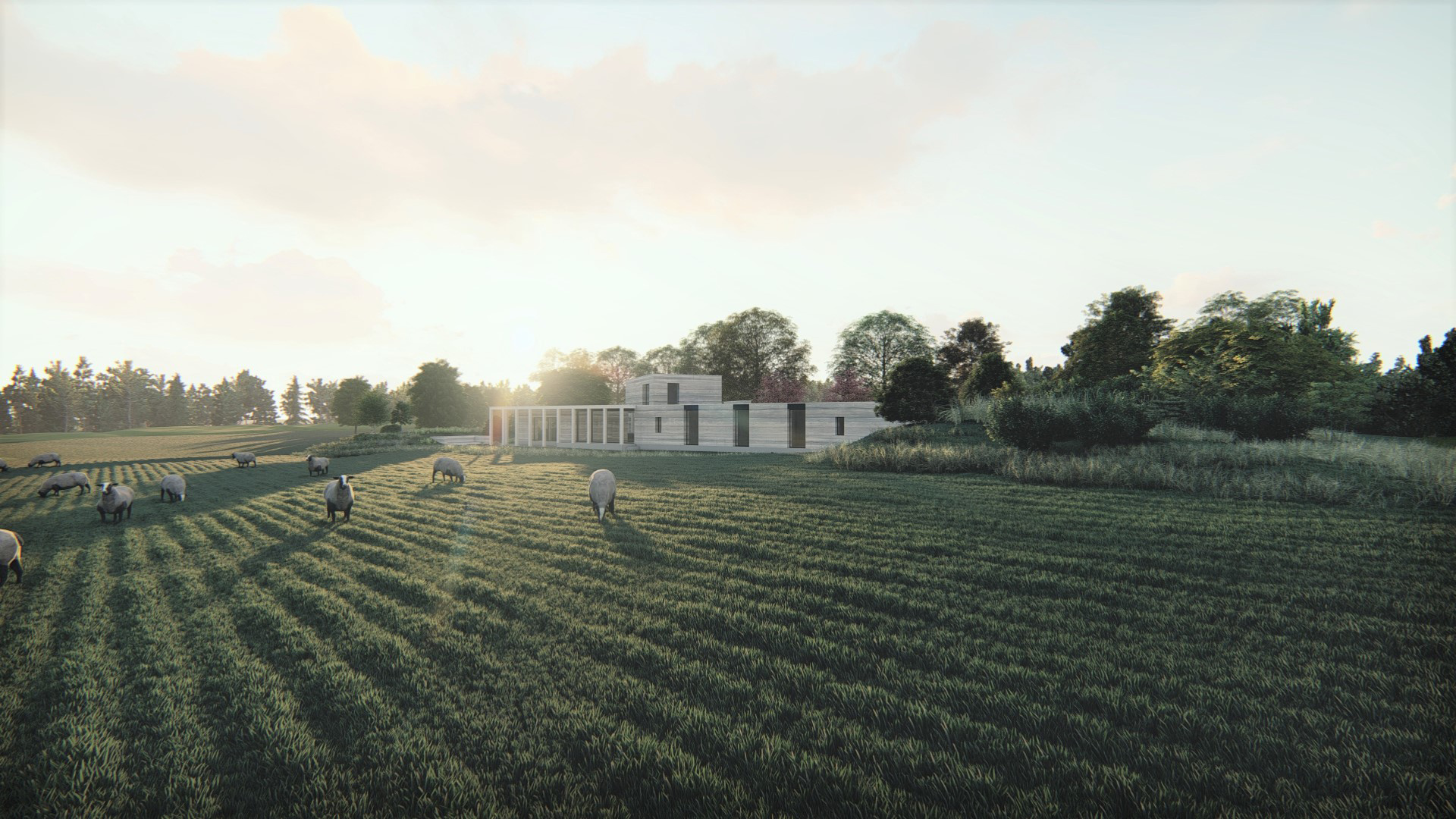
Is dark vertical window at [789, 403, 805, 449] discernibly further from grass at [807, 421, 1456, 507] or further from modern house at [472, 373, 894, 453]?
grass at [807, 421, 1456, 507]

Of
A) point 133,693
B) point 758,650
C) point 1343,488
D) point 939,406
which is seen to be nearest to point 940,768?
point 758,650

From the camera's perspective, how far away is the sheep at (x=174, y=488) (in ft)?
50.3

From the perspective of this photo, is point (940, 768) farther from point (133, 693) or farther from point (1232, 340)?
point (1232, 340)

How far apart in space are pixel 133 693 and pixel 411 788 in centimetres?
365

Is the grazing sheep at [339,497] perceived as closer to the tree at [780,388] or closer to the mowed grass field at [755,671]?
the mowed grass field at [755,671]

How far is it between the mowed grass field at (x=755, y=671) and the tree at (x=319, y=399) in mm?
147566

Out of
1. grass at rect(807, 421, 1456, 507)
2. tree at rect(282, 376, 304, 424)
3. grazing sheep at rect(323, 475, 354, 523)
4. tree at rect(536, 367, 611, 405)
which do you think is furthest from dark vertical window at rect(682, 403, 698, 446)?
tree at rect(282, 376, 304, 424)

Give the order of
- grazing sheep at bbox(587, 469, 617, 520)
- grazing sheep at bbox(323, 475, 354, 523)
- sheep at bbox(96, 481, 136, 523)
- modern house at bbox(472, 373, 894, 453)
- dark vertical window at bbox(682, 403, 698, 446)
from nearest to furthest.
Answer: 1. grazing sheep at bbox(587, 469, 617, 520)
2. grazing sheep at bbox(323, 475, 354, 523)
3. sheep at bbox(96, 481, 136, 523)
4. modern house at bbox(472, 373, 894, 453)
5. dark vertical window at bbox(682, 403, 698, 446)

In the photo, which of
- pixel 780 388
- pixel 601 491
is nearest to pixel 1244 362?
pixel 601 491

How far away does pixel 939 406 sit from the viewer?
30.9m

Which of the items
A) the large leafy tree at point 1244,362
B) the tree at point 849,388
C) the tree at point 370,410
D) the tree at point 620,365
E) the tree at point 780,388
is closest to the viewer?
the large leafy tree at point 1244,362

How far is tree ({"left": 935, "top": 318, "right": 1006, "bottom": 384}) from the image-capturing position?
49844mm

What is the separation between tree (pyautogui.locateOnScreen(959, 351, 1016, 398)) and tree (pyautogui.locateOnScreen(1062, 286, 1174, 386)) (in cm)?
1059

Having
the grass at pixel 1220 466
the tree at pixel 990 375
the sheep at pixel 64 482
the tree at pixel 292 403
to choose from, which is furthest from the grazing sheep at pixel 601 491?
the tree at pixel 292 403
